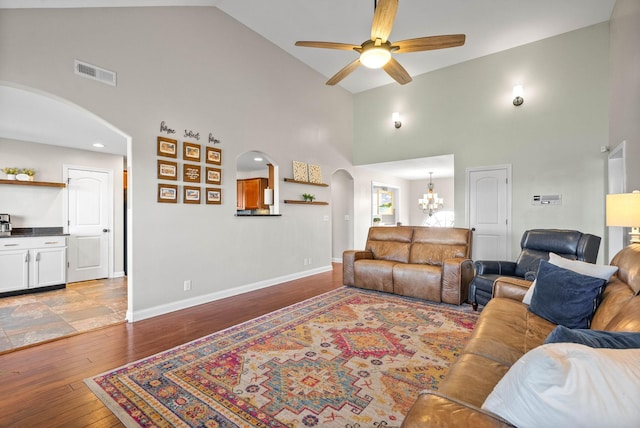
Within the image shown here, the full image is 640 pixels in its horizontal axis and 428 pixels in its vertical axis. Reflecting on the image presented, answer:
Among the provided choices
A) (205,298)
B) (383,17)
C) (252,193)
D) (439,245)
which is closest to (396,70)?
(383,17)

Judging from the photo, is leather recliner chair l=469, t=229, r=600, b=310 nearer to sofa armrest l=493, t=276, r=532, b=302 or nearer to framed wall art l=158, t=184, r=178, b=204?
sofa armrest l=493, t=276, r=532, b=302

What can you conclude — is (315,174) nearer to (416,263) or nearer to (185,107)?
(416,263)

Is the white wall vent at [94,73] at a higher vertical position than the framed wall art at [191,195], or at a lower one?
higher

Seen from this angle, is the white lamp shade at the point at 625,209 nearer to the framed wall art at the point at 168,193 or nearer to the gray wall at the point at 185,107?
the gray wall at the point at 185,107

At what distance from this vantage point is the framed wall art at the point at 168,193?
142 inches

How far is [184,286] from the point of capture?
3857mm

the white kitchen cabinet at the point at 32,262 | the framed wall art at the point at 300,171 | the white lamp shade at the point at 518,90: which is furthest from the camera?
the framed wall art at the point at 300,171

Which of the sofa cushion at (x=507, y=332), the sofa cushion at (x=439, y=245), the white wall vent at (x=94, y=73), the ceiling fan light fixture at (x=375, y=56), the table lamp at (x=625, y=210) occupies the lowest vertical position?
the sofa cushion at (x=507, y=332)

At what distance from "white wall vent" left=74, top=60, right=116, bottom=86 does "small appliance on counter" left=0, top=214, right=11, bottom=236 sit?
3.34 m

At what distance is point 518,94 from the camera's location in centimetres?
525

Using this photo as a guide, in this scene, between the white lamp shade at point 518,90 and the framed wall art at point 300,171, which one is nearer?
the white lamp shade at point 518,90

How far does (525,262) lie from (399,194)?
6.20 m

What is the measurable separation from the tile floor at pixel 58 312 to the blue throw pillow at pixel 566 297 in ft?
13.1

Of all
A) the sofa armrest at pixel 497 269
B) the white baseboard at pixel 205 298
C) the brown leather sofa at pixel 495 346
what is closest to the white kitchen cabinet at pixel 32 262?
the white baseboard at pixel 205 298
